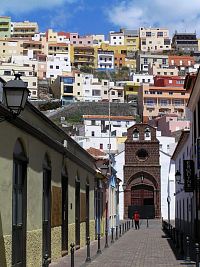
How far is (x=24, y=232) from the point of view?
13.4 m

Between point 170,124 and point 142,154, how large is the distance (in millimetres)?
30677

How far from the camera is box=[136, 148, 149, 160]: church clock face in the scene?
68250 mm

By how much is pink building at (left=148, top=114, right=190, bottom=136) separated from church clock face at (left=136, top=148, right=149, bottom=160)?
1073 inches

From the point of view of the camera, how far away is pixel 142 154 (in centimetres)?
6844

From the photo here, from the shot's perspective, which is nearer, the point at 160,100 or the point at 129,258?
the point at 129,258

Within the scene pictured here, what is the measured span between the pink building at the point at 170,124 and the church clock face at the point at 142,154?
27.3m

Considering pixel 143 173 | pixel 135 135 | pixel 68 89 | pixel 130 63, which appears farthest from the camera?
pixel 130 63

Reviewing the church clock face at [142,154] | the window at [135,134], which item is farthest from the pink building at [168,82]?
the church clock face at [142,154]

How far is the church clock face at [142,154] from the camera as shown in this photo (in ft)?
224

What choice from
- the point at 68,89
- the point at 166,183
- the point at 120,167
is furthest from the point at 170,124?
the point at 68,89

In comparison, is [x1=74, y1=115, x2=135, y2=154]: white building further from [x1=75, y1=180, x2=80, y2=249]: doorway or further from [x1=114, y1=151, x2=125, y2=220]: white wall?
[x1=75, y1=180, x2=80, y2=249]: doorway

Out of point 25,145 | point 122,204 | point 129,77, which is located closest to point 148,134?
point 122,204

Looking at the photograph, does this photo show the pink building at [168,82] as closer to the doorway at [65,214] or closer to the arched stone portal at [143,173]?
the arched stone portal at [143,173]

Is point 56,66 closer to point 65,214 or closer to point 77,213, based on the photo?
point 77,213
